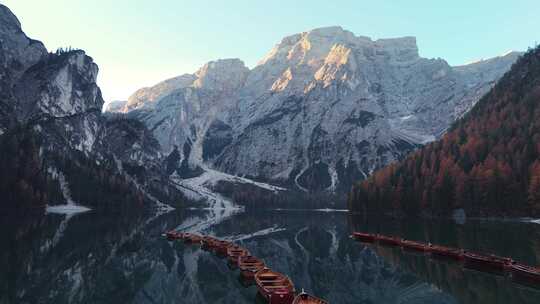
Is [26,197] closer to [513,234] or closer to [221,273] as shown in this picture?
[221,273]

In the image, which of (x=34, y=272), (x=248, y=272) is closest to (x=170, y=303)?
(x=248, y=272)

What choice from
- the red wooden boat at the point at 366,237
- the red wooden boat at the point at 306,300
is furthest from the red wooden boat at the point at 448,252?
the red wooden boat at the point at 306,300

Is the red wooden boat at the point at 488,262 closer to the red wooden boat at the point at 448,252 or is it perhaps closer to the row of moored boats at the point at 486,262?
the row of moored boats at the point at 486,262

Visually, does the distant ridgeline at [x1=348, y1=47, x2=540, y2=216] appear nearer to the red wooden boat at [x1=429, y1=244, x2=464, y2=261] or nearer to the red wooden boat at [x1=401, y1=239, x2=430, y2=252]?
→ the red wooden boat at [x1=401, y1=239, x2=430, y2=252]

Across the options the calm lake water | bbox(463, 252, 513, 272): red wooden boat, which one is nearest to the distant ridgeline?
the calm lake water

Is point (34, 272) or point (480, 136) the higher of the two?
point (480, 136)

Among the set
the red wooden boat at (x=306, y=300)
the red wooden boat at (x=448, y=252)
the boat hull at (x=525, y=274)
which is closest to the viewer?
the red wooden boat at (x=306, y=300)

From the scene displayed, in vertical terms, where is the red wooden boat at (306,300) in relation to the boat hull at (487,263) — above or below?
above
